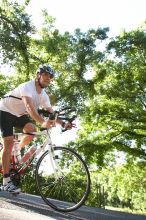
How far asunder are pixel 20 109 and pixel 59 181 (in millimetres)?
1139

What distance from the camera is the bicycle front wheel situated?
4.91 meters

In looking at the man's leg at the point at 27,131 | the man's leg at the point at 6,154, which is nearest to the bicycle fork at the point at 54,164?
the man's leg at the point at 27,131

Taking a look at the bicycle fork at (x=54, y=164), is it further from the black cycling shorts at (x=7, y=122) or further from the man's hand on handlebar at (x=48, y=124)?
the black cycling shorts at (x=7, y=122)

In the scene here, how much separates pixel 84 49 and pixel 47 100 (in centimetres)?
1837

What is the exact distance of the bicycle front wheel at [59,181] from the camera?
4.91 metres

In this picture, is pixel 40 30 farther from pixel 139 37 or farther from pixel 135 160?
pixel 135 160

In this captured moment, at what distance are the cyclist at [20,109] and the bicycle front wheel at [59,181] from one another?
13.9 inches

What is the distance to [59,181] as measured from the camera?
5062 millimetres

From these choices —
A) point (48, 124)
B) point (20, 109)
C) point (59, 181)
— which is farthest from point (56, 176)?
point (20, 109)

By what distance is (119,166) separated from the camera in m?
28.8

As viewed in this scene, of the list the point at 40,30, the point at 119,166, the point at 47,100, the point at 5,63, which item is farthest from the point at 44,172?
the point at 119,166

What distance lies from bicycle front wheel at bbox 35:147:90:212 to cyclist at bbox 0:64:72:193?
13.9 inches

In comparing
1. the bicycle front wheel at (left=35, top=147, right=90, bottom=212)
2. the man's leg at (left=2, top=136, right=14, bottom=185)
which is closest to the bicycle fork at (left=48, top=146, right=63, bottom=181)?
the bicycle front wheel at (left=35, top=147, right=90, bottom=212)

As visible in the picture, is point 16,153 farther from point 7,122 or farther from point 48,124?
point 48,124
